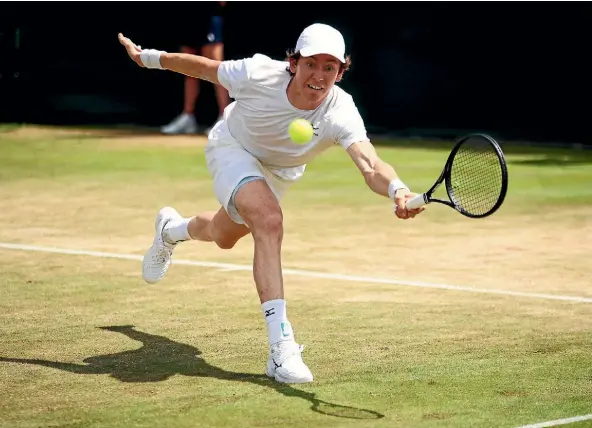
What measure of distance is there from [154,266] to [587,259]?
302cm

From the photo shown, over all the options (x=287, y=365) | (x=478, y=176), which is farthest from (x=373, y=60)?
(x=287, y=365)

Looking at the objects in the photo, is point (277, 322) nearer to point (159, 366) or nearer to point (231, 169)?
point (159, 366)

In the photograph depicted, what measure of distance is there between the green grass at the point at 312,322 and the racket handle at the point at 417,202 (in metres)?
0.72

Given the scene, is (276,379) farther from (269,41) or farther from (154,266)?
(269,41)

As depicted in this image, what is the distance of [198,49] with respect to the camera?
17.3 meters

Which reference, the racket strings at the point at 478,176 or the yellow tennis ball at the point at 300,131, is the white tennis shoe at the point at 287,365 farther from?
the racket strings at the point at 478,176

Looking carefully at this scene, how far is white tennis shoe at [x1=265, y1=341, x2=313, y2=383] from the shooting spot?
18.1 feet

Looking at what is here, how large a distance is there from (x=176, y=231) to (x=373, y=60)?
10.3m

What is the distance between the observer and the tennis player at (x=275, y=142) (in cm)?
579

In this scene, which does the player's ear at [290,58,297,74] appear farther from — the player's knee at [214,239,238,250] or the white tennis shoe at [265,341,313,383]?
the white tennis shoe at [265,341,313,383]

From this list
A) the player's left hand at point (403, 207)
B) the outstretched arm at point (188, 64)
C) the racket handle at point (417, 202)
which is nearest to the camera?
the racket handle at point (417, 202)

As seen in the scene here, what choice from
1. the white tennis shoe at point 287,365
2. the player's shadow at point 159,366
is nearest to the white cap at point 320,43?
the white tennis shoe at point 287,365

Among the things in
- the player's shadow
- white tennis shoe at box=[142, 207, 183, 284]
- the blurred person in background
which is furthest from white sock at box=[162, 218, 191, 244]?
the blurred person in background

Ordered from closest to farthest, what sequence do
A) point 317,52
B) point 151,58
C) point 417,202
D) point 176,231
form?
1. point 417,202
2. point 317,52
3. point 151,58
4. point 176,231
